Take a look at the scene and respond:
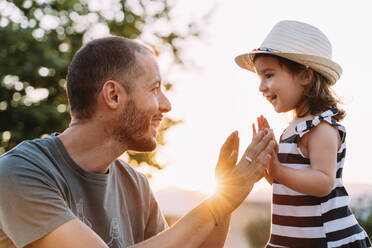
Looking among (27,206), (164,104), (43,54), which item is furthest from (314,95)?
(43,54)

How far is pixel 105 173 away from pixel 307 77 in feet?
4.29

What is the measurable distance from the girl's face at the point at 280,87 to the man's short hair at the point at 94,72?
745 millimetres

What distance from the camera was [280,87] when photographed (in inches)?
100

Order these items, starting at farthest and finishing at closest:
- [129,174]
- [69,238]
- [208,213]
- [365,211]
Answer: [365,211], [129,174], [208,213], [69,238]

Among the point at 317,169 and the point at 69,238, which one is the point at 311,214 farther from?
the point at 69,238

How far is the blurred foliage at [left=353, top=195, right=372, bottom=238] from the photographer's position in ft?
23.8

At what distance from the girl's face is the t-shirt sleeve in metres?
1.29

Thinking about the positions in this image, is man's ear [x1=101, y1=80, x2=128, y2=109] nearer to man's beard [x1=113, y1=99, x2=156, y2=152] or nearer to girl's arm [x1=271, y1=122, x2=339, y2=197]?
man's beard [x1=113, y1=99, x2=156, y2=152]

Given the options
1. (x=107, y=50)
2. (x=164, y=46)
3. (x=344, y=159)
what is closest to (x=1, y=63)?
(x=164, y=46)

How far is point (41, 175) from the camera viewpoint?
211 centimetres

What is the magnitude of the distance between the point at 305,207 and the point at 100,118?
122cm

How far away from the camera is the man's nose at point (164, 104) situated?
2621 millimetres

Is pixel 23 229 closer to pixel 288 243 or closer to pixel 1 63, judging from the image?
pixel 288 243

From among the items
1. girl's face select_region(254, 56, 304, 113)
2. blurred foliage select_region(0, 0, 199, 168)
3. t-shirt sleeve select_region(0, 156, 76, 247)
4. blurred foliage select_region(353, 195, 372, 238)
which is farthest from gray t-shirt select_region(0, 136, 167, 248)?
blurred foliage select_region(0, 0, 199, 168)
